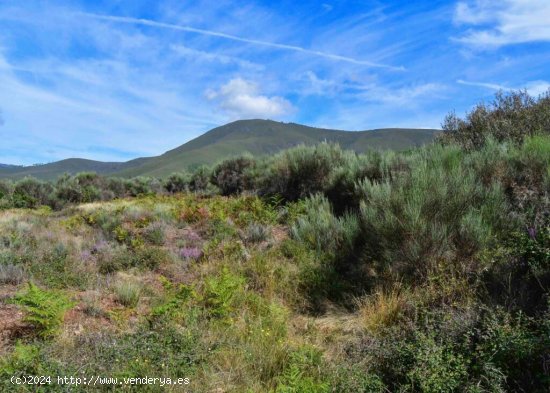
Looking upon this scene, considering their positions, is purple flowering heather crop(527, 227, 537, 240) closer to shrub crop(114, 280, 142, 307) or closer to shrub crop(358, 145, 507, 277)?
shrub crop(358, 145, 507, 277)

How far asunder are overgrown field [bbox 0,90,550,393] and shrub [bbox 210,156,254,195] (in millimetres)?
4354

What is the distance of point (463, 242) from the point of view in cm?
583

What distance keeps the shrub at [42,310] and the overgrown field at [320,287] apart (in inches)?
0.7

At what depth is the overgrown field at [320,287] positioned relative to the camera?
3.81 m

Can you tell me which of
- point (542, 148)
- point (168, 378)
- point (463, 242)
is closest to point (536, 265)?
point (463, 242)

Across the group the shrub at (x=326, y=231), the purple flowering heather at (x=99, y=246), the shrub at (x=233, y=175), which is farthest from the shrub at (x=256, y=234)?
the shrub at (x=233, y=175)

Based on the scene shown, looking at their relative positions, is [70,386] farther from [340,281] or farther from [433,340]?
[340,281]

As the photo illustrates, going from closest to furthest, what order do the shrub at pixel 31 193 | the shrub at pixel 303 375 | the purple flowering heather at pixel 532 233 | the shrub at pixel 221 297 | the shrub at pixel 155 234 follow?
the shrub at pixel 303 375, the purple flowering heather at pixel 532 233, the shrub at pixel 221 297, the shrub at pixel 155 234, the shrub at pixel 31 193

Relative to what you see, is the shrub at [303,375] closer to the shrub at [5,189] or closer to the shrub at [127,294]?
the shrub at [127,294]

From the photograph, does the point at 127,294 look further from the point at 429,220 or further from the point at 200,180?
the point at 200,180

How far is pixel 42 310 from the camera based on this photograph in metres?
4.66

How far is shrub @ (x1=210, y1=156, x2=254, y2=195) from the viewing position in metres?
15.1

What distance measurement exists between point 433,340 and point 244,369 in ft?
5.87

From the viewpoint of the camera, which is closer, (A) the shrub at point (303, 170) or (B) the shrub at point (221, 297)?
(B) the shrub at point (221, 297)
